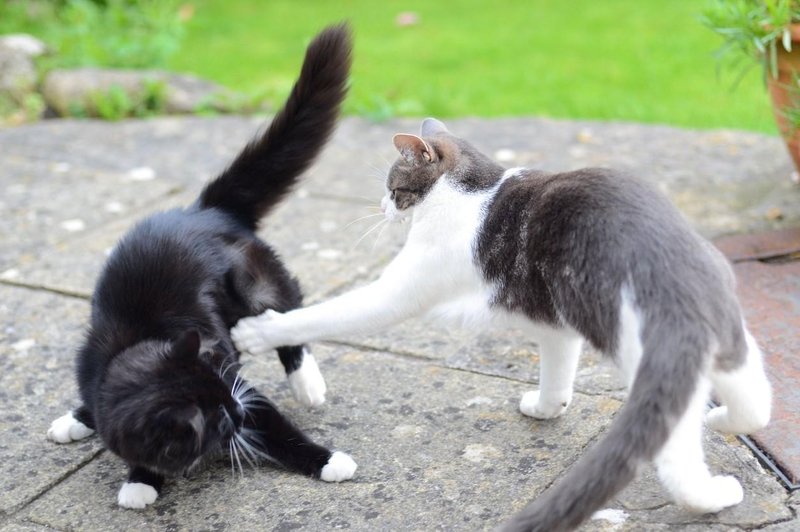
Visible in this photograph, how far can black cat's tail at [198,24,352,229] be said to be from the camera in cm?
264

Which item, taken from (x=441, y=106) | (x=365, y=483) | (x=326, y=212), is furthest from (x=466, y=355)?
(x=441, y=106)

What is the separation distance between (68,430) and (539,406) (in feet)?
4.06

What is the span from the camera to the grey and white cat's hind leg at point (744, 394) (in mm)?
1949

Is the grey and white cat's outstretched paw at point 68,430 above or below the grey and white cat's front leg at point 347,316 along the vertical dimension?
below

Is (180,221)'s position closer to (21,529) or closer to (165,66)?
(21,529)

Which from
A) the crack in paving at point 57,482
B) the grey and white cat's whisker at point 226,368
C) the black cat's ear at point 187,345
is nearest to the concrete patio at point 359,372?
the crack in paving at point 57,482

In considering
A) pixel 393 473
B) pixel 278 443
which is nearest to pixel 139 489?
pixel 278 443

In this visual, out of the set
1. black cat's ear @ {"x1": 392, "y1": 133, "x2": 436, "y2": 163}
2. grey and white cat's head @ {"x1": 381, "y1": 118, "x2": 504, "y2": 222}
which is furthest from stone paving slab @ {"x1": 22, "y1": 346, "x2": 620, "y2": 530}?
black cat's ear @ {"x1": 392, "y1": 133, "x2": 436, "y2": 163}

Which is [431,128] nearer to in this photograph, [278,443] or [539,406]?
[539,406]

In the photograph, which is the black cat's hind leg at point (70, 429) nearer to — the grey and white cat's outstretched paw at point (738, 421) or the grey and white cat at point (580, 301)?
the grey and white cat at point (580, 301)

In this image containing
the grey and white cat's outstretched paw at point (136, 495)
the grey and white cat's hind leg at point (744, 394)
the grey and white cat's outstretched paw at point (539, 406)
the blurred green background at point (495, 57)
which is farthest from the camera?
the blurred green background at point (495, 57)

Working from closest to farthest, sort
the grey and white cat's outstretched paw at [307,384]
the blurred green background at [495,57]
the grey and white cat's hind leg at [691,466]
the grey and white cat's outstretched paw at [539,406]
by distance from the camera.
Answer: the grey and white cat's hind leg at [691,466], the grey and white cat's outstretched paw at [539,406], the grey and white cat's outstretched paw at [307,384], the blurred green background at [495,57]

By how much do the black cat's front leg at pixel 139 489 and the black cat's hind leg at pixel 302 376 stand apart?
479 mm

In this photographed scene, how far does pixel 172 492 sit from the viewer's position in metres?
2.27
